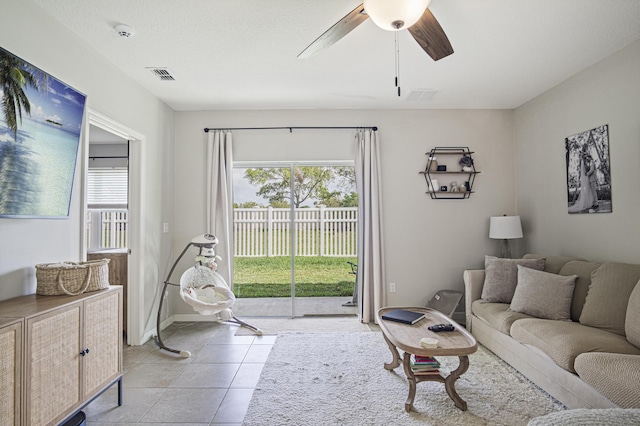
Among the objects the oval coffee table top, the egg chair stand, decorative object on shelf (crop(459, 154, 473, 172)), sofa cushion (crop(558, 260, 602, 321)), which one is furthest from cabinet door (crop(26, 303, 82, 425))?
decorative object on shelf (crop(459, 154, 473, 172))

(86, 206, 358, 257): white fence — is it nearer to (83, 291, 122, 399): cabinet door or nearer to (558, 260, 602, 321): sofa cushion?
(83, 291, 122, 399): cabinet door

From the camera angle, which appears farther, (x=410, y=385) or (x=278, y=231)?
(x=278, y=231)

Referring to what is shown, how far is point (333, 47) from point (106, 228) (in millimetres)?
4006

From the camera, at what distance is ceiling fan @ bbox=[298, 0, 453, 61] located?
5.97 feet

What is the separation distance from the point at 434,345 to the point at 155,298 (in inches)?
126

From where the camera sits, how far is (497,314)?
10.2 feet

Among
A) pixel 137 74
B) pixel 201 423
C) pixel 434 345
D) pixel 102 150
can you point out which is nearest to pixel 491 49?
pixel 434 345

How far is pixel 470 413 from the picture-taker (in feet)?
7.31

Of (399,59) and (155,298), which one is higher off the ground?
(399,59)

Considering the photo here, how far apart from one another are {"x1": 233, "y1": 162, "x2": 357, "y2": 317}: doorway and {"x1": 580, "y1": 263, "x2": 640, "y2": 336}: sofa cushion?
258 cm

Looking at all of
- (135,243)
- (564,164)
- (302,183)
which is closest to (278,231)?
(302,183)

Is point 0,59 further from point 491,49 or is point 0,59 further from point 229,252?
point 491,49

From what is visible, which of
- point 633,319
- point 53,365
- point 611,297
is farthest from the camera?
point 611,297

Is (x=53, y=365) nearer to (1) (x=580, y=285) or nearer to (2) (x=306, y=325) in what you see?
(2) (x=306, y=325)
